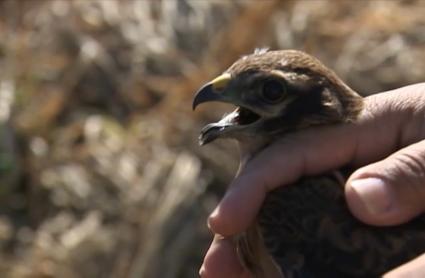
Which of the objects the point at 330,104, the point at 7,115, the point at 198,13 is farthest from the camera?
the point at 198,13

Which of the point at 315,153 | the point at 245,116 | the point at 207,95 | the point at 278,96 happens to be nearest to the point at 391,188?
the point at 315,153

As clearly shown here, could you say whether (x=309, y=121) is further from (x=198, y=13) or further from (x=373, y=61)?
(x=198, y=13)

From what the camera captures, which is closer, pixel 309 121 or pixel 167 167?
pixel 309 121

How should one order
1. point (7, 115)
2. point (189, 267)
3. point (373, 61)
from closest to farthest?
point (189, 267)
point (373, 61)
point (7, 115)

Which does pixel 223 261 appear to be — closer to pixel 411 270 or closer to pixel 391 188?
pixel 391 188

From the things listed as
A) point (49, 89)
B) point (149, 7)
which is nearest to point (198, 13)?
point (149, 7)

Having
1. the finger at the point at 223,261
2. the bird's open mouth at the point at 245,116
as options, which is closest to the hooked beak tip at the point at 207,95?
the bird's open mouth at the point at 245,116
